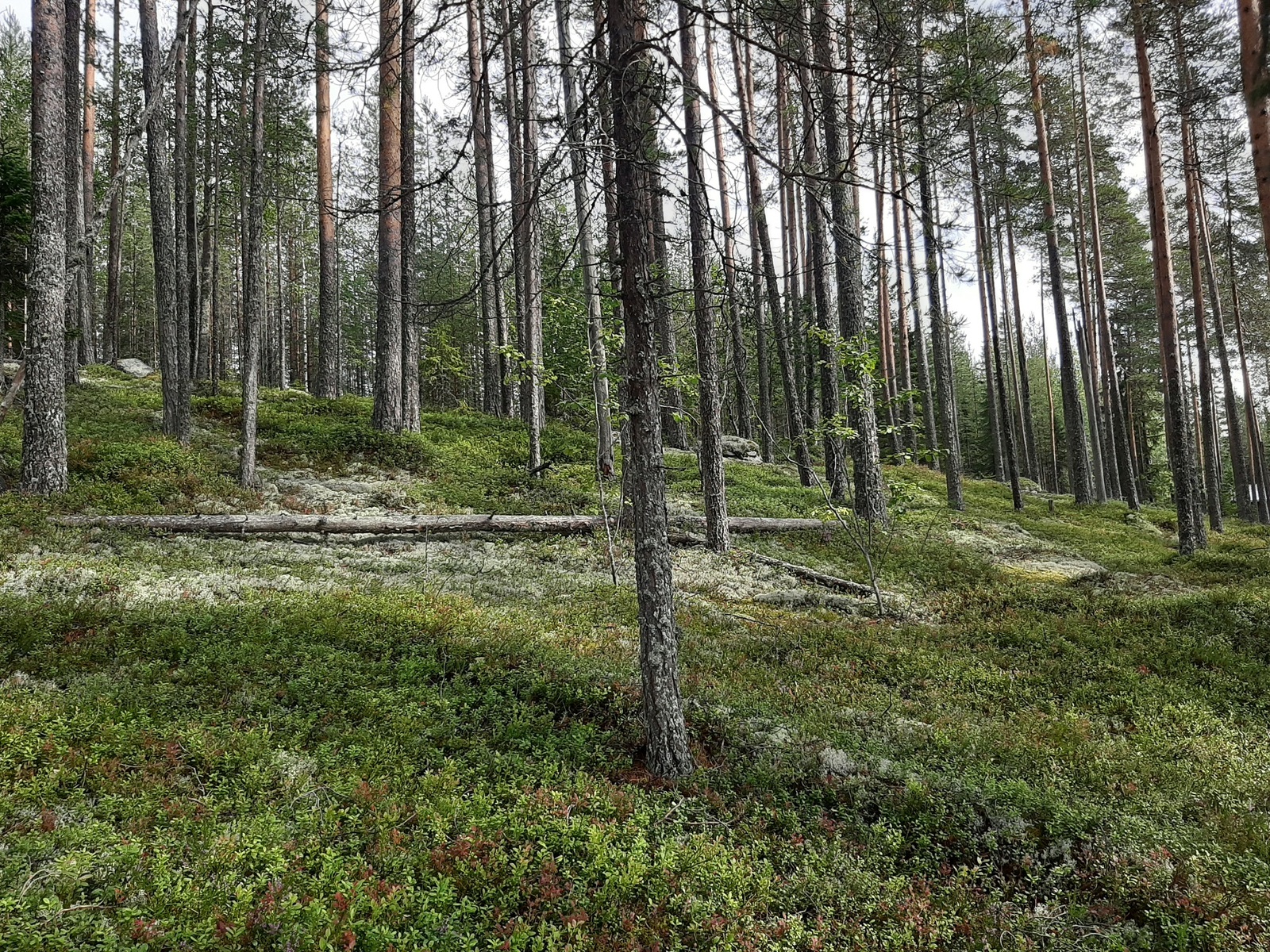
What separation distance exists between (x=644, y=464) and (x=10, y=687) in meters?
5.12

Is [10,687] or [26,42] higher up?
[26,42]

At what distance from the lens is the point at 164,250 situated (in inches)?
549

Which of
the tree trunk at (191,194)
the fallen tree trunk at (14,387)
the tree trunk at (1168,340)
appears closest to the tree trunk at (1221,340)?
the tree trunk at (1168,340)

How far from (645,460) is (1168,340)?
15098 mm

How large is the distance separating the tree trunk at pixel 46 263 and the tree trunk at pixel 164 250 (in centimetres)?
359

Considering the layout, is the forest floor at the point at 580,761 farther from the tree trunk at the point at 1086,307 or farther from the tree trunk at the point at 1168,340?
the tree trunk at the point at 1086,307

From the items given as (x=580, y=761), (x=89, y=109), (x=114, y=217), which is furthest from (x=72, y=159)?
(x=580, y=761)

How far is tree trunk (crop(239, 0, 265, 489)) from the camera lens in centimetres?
1151

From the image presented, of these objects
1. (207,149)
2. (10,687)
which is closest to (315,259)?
(207,149)

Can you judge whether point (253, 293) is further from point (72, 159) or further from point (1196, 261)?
point (1196, 261)

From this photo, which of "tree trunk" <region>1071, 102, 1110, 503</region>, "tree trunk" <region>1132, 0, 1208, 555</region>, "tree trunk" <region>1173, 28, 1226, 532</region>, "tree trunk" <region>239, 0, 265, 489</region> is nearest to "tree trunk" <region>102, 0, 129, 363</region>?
"tree trunk" <region>239, 0, 265, 489</region>

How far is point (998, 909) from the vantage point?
141 inches

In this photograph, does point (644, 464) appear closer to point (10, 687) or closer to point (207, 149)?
point (10, 687)

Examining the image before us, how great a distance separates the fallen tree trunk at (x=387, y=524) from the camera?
9.66 meters
